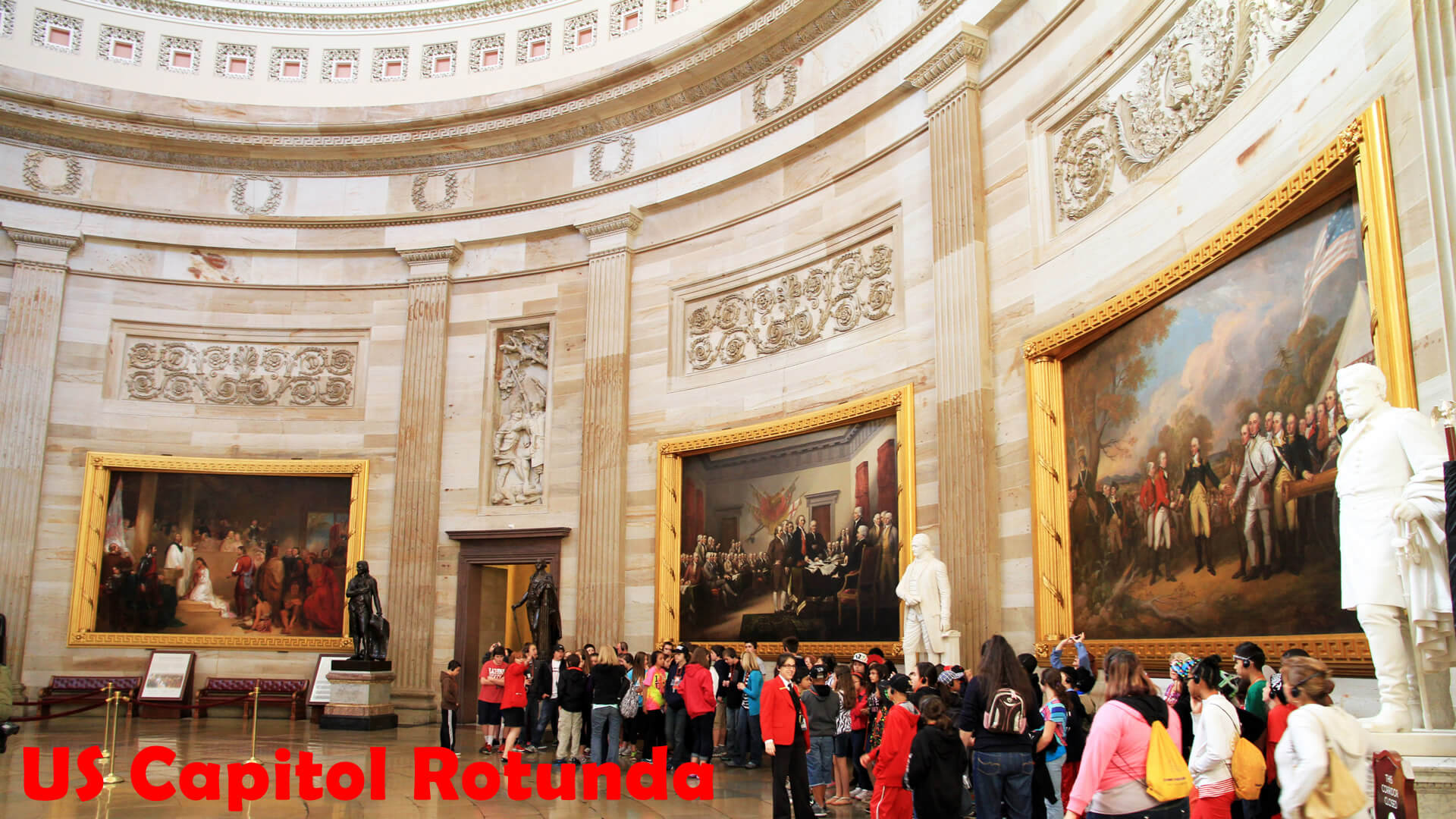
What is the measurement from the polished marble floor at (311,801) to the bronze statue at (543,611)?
248 cm

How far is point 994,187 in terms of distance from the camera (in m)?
13.6

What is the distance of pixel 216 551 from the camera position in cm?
2155

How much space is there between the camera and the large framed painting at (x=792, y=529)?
1470 cm

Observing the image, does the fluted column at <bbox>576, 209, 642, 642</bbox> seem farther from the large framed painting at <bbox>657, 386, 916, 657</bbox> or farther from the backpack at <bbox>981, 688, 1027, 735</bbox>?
the backpack at <bbox>981, 688, 1027, 735</bbox>

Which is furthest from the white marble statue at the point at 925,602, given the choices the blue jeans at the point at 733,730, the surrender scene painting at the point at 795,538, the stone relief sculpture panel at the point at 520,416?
the stone relief sculpture panel at the point at 520,416

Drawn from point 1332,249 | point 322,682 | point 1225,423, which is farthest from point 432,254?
point 1332,249

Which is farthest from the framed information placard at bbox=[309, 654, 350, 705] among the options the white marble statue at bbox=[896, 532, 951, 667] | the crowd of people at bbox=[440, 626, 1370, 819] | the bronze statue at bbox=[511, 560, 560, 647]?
the white marble statue at bbox=[896, 532, 951, 667]

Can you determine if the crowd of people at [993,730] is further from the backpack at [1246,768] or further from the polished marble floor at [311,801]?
the polished marble floor at [311,801]

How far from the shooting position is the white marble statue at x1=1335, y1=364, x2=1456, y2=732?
5605 millimetres

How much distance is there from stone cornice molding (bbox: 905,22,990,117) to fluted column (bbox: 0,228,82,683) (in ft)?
57.0

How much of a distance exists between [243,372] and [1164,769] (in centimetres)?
2127

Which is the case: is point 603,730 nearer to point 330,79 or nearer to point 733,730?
point 733,730

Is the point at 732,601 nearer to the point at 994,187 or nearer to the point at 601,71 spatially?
the point at 994,187

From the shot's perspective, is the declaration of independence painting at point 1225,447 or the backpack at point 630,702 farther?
the backpack at point 630,702
